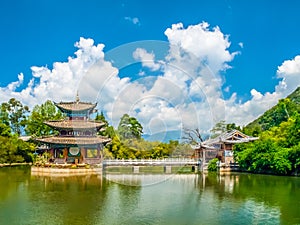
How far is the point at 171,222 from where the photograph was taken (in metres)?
9.61

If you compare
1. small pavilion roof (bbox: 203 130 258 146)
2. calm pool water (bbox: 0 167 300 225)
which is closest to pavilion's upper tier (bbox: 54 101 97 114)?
small pavilion roof (bbox: 203 130 258 146)

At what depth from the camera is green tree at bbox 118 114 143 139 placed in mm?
10284

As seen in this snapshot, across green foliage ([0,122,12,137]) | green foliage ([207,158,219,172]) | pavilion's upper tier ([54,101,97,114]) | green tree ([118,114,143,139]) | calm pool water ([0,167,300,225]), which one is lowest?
calm pool water ([0,167,300,225])

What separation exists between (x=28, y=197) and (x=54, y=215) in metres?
3.82

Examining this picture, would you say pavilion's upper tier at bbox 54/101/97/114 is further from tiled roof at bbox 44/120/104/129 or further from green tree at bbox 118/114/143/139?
green tree at bbox 118/114/143/139

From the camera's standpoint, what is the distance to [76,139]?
26.8 meters

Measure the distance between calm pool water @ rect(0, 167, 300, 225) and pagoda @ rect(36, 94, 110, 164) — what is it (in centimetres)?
924

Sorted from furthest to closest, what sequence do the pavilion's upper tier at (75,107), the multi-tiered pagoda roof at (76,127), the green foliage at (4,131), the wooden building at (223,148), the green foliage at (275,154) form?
the green foliage at (4,131), the pavilion's upper tier at (75,107), the wooden building at (223,148), the multi-tiered pagoda roof at (76,127), the green foliage at (275,154)

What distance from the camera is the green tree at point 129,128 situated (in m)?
10.3

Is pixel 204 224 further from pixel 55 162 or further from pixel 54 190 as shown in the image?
pixel 55 162

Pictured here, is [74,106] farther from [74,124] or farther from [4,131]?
[4,131]

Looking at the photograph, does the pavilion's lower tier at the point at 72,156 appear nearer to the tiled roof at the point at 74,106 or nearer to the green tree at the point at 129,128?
the tiled roof at the point at 74,106

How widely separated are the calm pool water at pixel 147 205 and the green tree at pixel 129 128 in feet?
7.54

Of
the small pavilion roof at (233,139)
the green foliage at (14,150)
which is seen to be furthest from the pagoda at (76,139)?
the small pavilion roof at (233,139)
